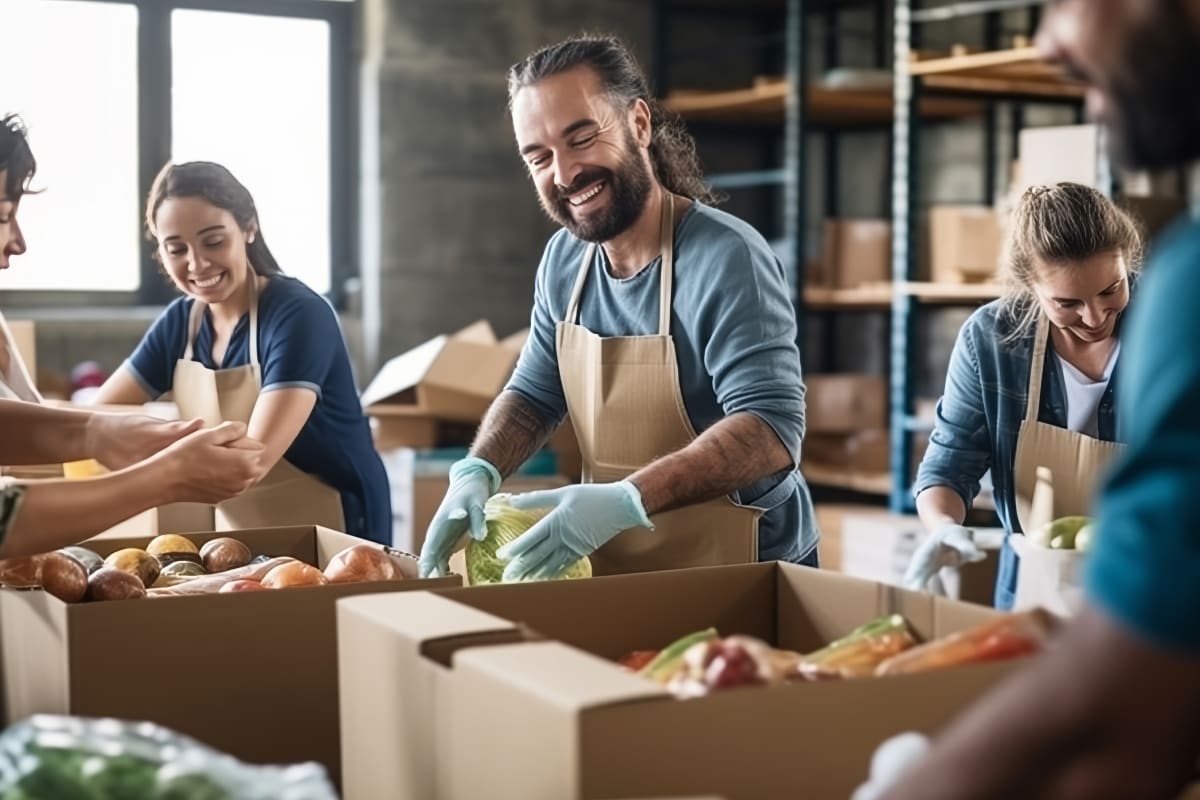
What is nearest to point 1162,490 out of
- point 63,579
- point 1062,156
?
point 63,579

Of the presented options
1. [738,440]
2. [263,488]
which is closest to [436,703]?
[738,440]

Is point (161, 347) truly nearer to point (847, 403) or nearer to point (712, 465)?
point (712, 465)

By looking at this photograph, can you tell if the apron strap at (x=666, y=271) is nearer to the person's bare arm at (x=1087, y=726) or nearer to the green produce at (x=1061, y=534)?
the green produce at (x=1061, y=534)

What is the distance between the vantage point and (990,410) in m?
2.39

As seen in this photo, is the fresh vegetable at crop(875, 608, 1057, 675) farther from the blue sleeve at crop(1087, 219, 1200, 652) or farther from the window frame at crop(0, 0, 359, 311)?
the window frame at crop(0, 0, 359, 311)

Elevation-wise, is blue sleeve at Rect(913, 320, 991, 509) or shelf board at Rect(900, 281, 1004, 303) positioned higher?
shelf board at Rect(900, 281, 1004, 303)

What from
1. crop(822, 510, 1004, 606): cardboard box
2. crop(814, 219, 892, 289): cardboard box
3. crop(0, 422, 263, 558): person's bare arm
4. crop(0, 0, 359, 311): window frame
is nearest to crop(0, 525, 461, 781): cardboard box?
crop(0, 422, 263, 558): person's bare arm

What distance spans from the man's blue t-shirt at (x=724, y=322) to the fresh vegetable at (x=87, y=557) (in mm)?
861

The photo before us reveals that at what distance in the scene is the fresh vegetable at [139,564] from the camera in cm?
191

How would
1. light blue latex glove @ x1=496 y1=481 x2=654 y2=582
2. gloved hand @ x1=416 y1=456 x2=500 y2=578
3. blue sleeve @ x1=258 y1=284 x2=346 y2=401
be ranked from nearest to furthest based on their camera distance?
light blue latex glove @ x1=496 y1=481 x2=654 y2=582 → gloved hand @ x1=416 y1=456 x2=500 y2=578 → blue sleeve @ x1=258 y1=284 x2=346 y2=401

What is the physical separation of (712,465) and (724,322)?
8.5 inches

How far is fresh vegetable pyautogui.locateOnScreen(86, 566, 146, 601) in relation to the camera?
1685mm

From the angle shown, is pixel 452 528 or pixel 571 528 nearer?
pixel 571 528

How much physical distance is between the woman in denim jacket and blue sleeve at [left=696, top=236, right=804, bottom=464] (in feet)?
1.00
